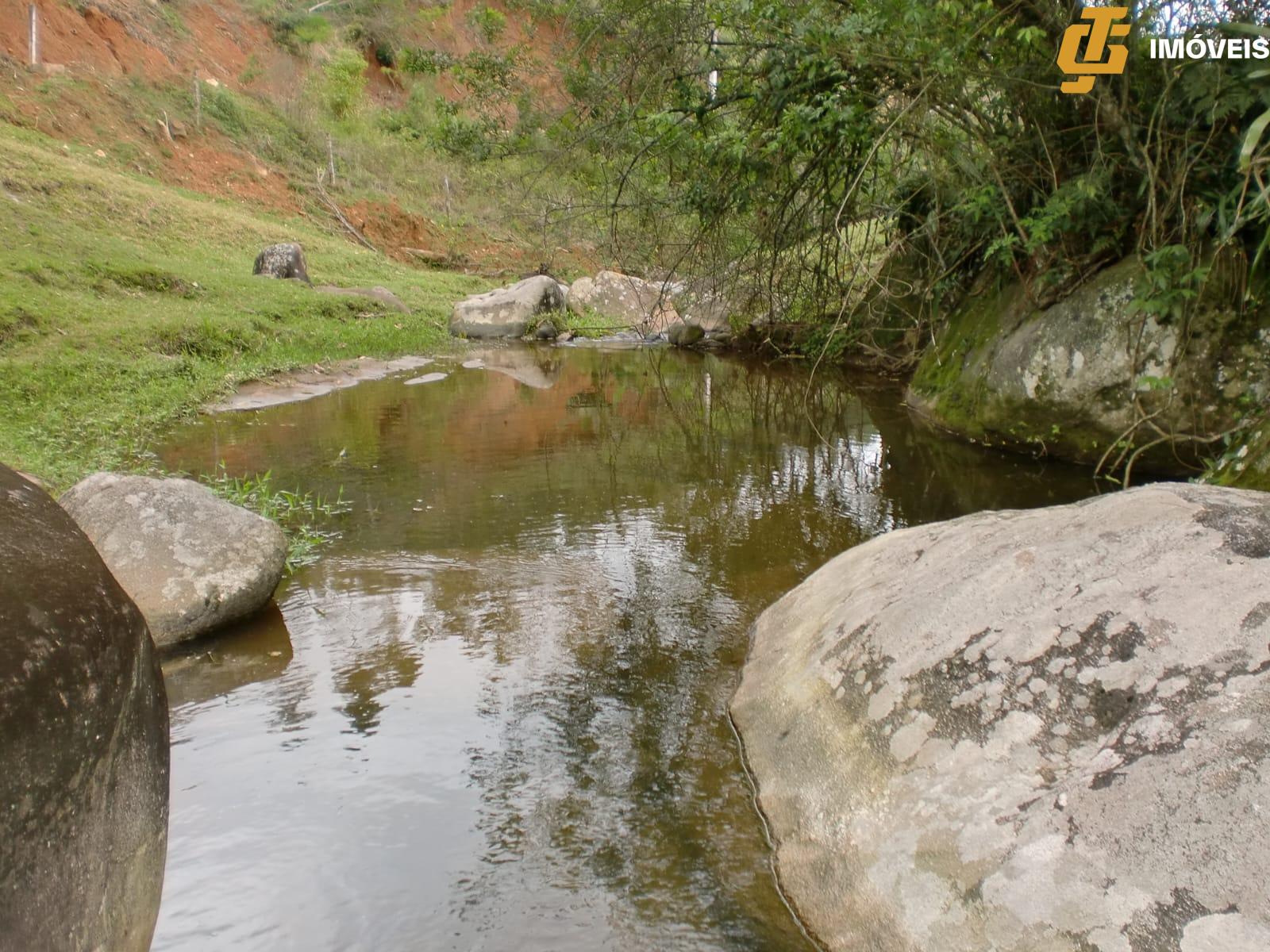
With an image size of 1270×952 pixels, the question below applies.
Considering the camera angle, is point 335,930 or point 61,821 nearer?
point 61,821

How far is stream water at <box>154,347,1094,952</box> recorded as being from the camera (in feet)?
8.79

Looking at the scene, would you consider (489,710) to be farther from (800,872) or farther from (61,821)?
(61,821)

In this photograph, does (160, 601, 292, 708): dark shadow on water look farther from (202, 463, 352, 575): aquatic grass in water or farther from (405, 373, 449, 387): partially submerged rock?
(405, 373, 449, 387): partially submerged rock

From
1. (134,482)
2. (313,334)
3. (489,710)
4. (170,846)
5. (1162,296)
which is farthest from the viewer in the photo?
(313,334)

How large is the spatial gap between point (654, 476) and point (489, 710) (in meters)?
3.84

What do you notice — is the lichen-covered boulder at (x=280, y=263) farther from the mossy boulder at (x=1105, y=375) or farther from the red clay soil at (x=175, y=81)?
the mossy boulder at (x=1105, y=375)

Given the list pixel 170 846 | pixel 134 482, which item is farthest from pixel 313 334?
pixel 170 846

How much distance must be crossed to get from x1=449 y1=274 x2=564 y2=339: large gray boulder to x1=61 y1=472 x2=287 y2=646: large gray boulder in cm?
1339

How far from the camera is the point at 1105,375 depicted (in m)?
6.77

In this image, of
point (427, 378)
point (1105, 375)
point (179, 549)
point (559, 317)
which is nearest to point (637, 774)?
point (179, 549)

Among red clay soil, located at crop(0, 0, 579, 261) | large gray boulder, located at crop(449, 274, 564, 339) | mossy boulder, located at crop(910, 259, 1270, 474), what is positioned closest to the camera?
mossy boulder, located at crop(910, 259, 1270, 474)

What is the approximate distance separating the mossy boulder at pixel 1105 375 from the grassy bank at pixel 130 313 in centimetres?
635

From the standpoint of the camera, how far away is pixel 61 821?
185cm

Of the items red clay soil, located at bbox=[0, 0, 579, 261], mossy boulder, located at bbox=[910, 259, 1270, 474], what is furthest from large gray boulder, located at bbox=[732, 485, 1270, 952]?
red clay soil, located at bbox=[0, 0, 579, 261]
